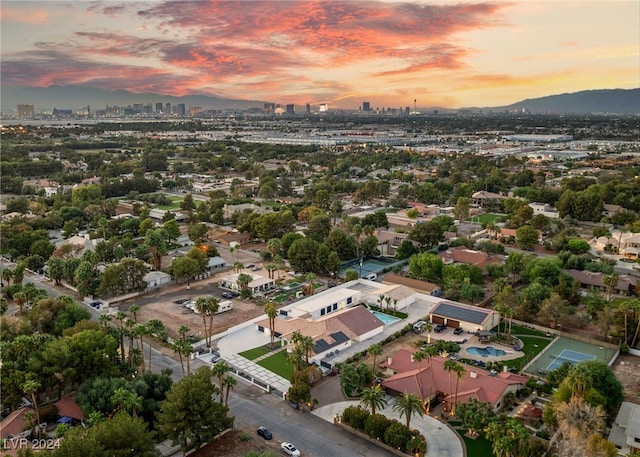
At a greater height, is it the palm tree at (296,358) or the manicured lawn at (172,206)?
the manicured lawn at (172,206)

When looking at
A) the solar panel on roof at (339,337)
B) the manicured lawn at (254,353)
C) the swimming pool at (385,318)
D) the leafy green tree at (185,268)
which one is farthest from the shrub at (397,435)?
the leafy green tree at (185,268)

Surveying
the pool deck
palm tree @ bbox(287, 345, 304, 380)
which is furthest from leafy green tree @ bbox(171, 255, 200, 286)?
the pool deck

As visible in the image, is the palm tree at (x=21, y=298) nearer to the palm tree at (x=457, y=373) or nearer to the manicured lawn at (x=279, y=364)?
the manicured lawn at (x=279, y=364)

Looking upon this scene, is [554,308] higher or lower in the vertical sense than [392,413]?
higher

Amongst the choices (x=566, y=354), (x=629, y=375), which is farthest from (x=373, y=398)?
(x=629, y=375)

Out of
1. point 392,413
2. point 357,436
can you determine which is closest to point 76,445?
point 357,436

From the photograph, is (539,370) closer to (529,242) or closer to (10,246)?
(529,242)
